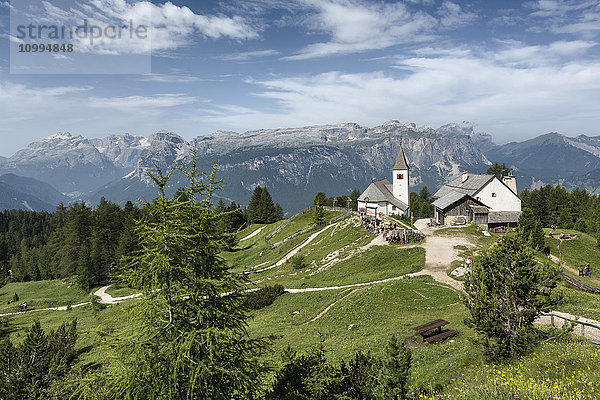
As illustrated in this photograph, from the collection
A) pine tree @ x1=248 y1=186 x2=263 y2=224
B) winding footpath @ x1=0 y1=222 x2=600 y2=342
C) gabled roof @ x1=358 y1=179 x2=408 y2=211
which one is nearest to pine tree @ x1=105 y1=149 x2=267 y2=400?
winding footpath @ x1=0 y1=222 x2=600 y2=342

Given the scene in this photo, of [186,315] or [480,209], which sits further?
[480,209]

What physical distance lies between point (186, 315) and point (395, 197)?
76.4m

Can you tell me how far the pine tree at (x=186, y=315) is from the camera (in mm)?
8320

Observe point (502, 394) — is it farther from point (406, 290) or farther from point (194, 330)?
point (406, 290)

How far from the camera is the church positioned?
257ft

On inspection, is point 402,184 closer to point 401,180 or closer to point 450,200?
point 401,180

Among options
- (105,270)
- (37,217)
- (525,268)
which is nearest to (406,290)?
(525,268)

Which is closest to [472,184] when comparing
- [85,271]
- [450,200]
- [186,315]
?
[450,200]

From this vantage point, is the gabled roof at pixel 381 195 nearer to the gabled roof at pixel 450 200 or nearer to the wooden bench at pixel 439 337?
the gabled roof at pixel 450 200

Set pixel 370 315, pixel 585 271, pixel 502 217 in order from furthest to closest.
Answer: pixel 502 217 < pixel 585 271 < pixel 370 315

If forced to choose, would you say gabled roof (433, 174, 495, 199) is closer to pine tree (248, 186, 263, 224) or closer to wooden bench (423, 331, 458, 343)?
wooden bench (423, 331, 458, 343)

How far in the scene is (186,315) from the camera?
914 cm

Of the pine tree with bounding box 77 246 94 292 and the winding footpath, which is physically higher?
the winding footpath

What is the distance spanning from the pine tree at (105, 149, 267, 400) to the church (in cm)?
6984
